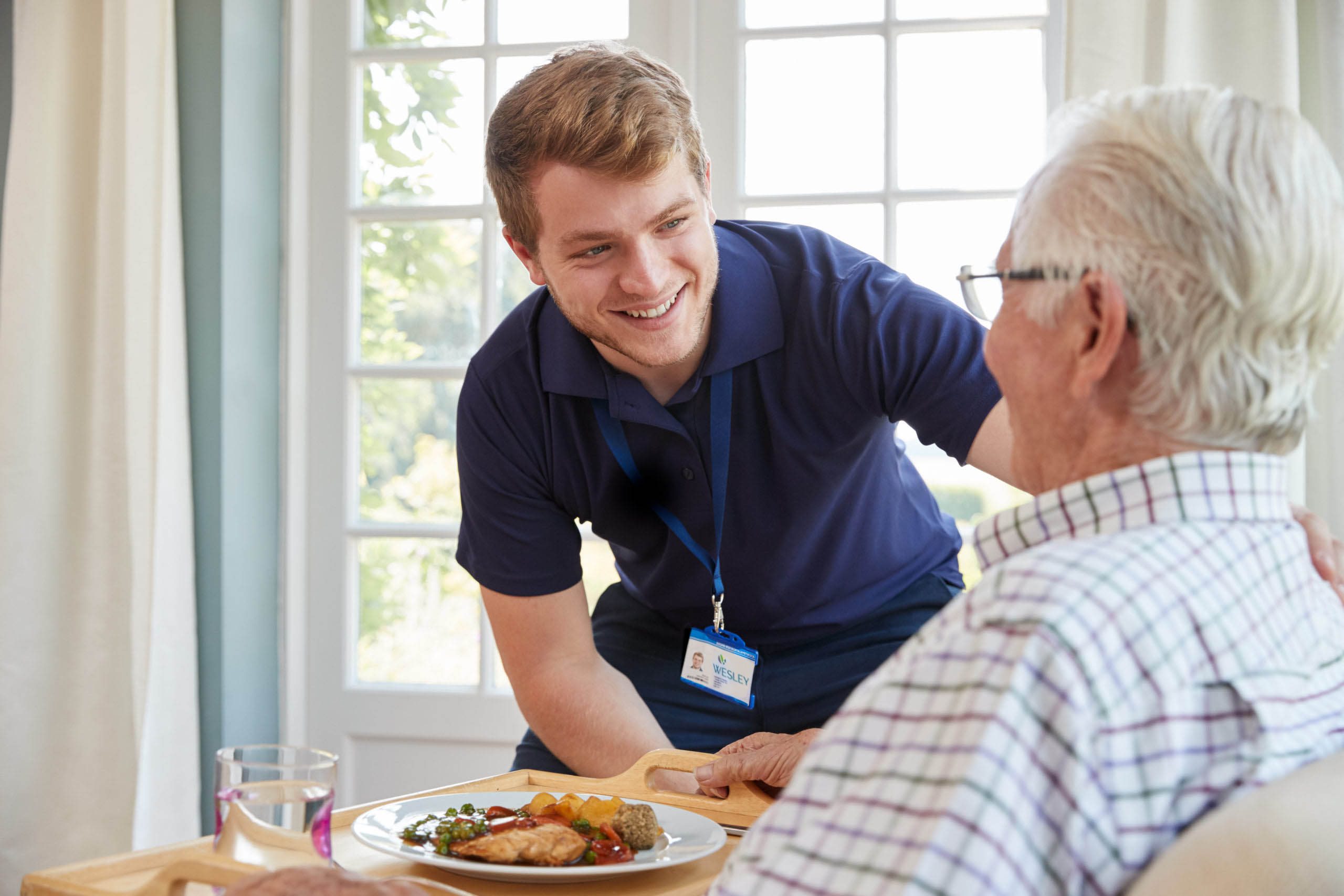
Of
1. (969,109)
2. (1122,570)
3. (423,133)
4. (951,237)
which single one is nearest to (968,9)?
(969,109)

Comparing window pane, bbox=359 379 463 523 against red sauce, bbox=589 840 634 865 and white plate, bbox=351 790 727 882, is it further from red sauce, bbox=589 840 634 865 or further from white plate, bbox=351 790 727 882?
red sauce, bbox=589 840 634 865

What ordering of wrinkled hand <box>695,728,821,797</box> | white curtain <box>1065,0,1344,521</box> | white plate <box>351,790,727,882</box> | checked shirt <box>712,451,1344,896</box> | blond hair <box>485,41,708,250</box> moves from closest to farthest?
checked shirt <box>712,451,1344,896</box> → white plate <box>351,790,727,882</box> → wrinkled hand <box>695,728,821,797</box> → blond hair <box>485,41,708,250</box> → white curtain <box>1065,0,1344,521</box>

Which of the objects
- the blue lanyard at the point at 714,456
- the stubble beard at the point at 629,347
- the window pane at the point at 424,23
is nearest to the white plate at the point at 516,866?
the blue lanyard at the point at 714,456

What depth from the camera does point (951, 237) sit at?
9.13 ft

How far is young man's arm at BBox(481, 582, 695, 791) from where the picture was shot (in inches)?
70.7

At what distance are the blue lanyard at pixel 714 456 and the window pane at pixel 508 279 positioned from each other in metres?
1.25

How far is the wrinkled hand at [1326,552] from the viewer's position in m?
1.08

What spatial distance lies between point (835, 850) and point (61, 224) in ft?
8.65

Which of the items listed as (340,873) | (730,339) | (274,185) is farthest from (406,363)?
(340,873)

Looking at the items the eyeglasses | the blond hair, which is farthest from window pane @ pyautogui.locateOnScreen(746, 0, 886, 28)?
the eyeglasses

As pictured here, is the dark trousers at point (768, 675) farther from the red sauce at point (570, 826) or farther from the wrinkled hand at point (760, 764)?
the red sauce at point (570, 826)

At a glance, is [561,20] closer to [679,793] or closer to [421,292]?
[421,292]

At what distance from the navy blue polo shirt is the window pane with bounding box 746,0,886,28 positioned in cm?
112

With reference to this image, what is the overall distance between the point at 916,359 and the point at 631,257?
43cm
